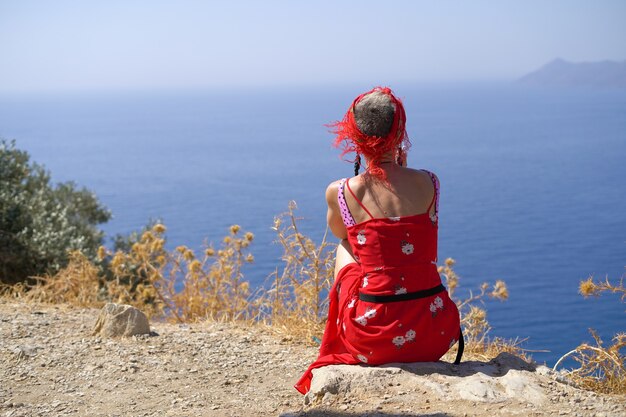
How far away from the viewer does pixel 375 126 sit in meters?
3.90

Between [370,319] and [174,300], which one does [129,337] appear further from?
[370,319]

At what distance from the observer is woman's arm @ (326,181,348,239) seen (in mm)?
4082

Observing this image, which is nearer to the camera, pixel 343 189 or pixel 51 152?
pixel 343 189

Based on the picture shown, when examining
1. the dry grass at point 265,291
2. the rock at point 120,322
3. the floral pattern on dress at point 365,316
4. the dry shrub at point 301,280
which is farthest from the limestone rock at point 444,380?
the rock at point 120,322

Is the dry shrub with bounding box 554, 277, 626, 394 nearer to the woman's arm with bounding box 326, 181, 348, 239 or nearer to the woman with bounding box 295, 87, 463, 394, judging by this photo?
the woman with bounding box 295, 87, 463, 394

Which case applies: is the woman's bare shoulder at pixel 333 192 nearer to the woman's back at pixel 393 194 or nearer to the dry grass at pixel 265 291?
the woman's back at pixel 393 194

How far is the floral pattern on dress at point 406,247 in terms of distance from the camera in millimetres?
3959

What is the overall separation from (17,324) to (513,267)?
26.4 metres

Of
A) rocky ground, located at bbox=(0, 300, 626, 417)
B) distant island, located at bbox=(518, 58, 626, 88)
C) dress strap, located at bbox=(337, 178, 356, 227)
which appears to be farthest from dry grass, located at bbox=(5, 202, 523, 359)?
distant island, located at bbox=(518, 58, 626, 88)

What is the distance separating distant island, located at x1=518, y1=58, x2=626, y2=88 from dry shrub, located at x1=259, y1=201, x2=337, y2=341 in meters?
134

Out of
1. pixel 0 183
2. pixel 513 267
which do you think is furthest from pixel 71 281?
pixel 513 267

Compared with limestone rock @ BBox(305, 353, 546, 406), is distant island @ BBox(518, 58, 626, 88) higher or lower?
higher

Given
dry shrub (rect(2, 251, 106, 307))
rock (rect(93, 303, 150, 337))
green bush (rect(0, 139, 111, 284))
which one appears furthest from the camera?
green bush (rect(0, 139, 111, 284))

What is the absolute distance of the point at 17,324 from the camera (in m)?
5.89
